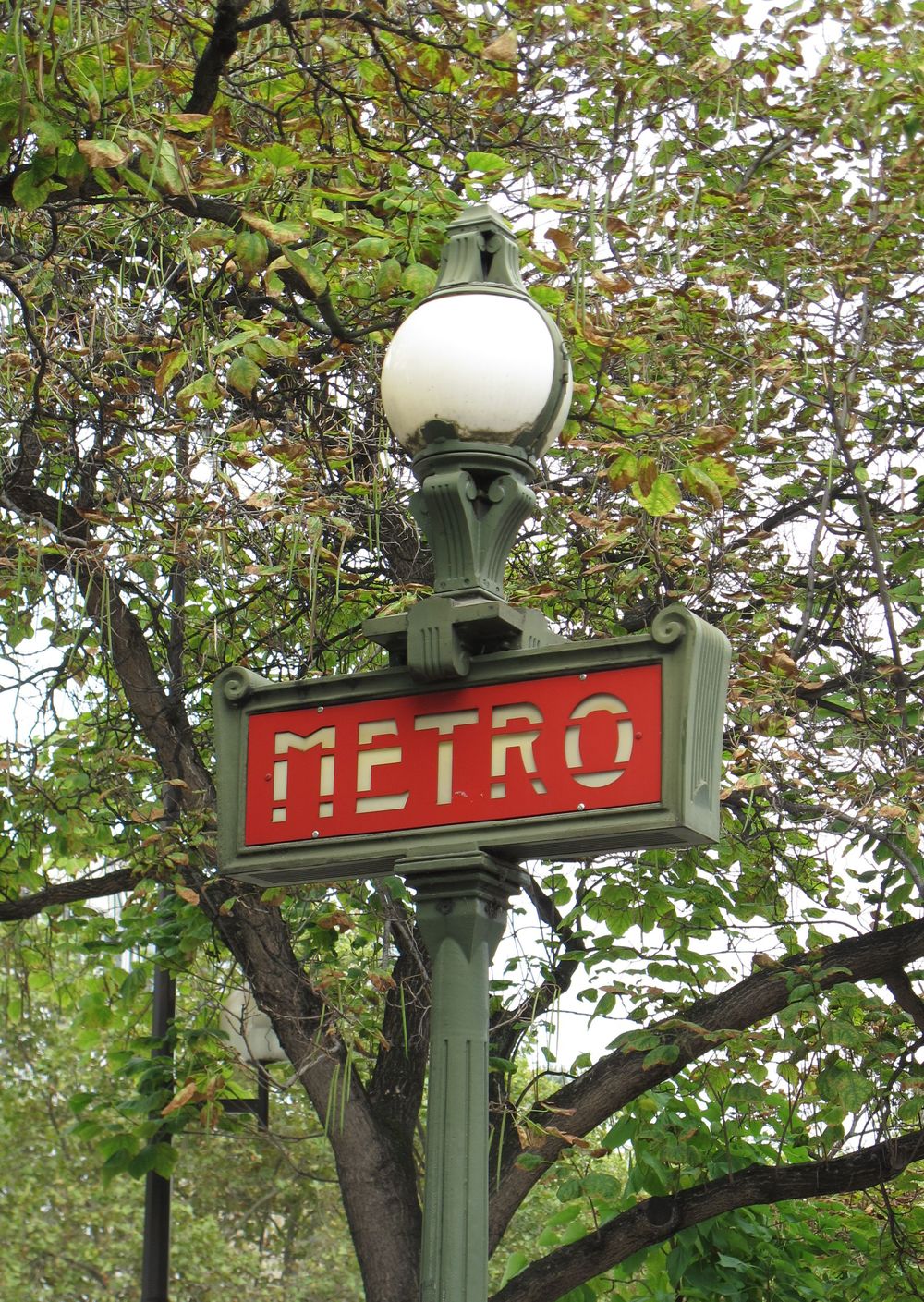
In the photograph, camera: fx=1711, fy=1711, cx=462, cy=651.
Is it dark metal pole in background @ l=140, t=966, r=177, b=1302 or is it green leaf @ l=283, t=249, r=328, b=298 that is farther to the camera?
dark metal pole in background @ l=140, t=966, r=177, b=1302

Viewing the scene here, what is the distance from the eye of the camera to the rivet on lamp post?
315 centimetres

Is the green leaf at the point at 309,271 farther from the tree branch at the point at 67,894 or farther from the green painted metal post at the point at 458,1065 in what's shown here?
the tree branch at the point at 67,894

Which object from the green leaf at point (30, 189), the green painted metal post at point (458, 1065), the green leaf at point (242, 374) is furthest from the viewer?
the green leaf at point (242, 374)

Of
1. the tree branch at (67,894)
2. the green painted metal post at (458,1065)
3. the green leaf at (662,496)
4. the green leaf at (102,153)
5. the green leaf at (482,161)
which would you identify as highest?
the green leaf at (482,161)

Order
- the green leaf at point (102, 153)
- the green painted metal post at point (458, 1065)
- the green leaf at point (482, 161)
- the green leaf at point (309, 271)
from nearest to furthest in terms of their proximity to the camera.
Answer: the green painted metal post at point (458, 1065)
the green leaf at point (102, 153)
the green leaf at point (309, 271)
the green leaf at point (482, 161)

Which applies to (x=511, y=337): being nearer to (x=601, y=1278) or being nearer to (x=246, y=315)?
(x=246, y=315)

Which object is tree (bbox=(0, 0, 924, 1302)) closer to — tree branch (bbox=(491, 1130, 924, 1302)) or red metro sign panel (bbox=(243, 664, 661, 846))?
tree branch (bbox=(491, 1130, 924, 1302))

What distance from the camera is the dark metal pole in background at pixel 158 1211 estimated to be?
888cm

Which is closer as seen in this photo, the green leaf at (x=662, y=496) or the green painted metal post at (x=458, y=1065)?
the green painted metal post at (x=458, y=1065)

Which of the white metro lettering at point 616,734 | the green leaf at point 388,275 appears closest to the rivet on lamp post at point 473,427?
the white metro lettering at point 616,734

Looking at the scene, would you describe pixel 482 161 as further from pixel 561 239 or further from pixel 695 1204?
pixel 695 1204

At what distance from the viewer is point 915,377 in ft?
27.2

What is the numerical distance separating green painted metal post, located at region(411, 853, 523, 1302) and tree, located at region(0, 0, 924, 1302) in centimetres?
321

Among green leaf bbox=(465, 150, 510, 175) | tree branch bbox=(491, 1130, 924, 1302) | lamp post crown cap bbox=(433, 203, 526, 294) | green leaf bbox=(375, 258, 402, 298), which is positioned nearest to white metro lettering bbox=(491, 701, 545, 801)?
lamp post crown cap bbox=(433, 203, 526, 294)
